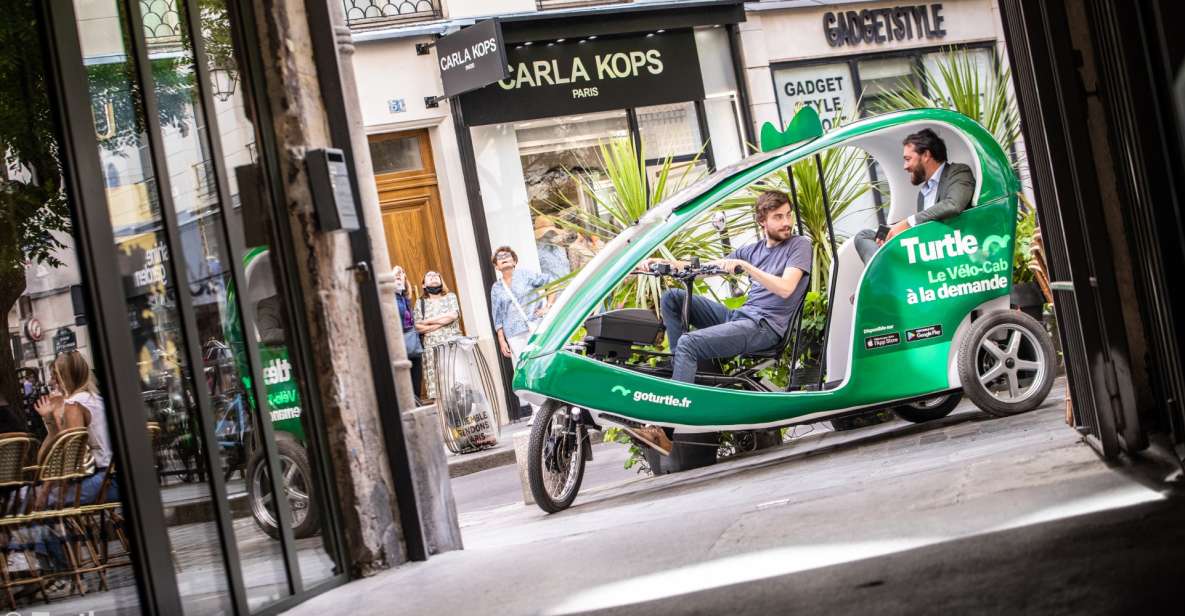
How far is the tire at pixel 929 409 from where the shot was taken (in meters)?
9.36

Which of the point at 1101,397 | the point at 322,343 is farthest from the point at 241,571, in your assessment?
the point at 1101,397

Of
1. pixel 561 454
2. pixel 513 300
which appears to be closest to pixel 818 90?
pixel 513 300

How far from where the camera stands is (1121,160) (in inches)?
194

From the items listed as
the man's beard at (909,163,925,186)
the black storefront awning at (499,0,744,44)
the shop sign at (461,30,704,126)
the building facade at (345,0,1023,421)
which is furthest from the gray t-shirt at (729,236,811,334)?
the black storefront awning at (499,0,744,44)

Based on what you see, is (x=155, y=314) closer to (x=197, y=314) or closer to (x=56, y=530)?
(x=197, y=314)

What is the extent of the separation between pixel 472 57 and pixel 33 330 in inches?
418

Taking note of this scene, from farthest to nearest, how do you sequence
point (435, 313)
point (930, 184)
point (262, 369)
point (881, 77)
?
point (881, 77)
point (435, 313)
point (930, 184)
point (262, 369)

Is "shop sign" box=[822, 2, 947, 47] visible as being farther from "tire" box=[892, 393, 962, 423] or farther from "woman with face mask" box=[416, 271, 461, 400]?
"tire" box=[892, 393, 962, 423]

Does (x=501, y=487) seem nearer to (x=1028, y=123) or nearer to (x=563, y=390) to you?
(x=563, y=390)

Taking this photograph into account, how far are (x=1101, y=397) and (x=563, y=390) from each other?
11.4 feet

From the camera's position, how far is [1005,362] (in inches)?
338

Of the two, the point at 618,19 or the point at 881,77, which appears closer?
the point at 618,19

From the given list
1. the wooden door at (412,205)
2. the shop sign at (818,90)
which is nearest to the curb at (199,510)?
the wooden door at (412,205)

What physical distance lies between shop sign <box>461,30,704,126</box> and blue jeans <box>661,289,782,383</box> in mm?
7863
